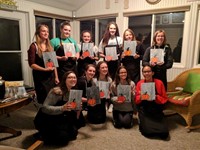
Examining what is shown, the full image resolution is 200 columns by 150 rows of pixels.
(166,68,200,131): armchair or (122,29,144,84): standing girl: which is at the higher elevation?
(122,29,144,84): standing girl

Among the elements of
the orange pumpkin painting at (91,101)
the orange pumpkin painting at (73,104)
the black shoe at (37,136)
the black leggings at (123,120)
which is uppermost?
the orange pumpkin painting at (73,104)

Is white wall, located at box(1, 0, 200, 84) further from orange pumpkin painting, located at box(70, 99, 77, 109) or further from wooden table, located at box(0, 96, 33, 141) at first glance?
orange pumpkin painting, located at box(70, 99, 77, 109)

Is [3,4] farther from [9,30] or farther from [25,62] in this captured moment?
[25,62]

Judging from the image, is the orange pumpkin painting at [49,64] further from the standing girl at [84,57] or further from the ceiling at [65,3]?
the ceiling at [65,3]

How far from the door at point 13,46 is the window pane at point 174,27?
267cm

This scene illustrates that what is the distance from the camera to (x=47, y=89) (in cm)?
220

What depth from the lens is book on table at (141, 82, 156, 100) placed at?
7.12ft

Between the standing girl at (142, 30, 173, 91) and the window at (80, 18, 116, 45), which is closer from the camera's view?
the standing girl at (142, 30, 173, 91)

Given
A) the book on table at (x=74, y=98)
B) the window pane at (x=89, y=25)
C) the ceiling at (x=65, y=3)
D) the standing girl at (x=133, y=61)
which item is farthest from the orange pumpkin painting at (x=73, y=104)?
the window pane at (x=89, y=25)

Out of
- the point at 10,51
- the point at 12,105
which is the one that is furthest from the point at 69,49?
the point at 10,51

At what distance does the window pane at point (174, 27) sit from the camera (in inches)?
133

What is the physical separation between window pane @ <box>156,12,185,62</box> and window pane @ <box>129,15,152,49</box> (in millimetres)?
208

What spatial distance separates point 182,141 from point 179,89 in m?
1.00

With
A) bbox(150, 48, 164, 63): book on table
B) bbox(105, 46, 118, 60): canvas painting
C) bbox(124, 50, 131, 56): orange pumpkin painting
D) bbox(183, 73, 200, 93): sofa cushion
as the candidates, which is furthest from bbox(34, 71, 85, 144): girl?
bbox(183, 73, 200, 93): sofa cushion
